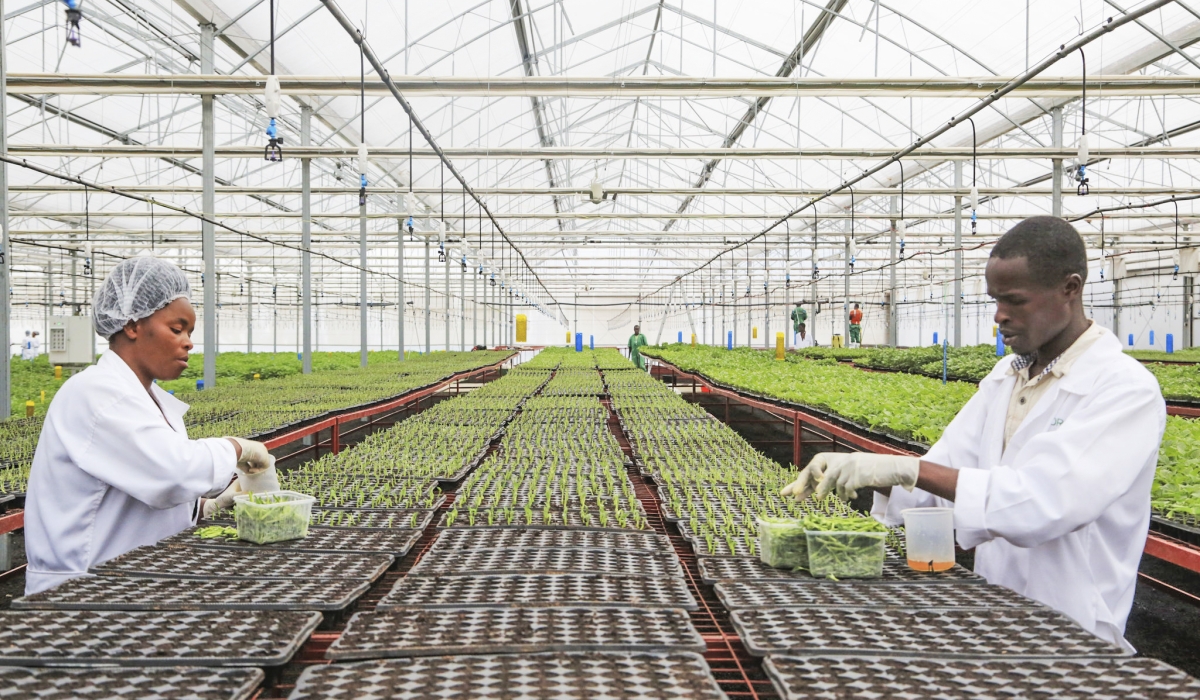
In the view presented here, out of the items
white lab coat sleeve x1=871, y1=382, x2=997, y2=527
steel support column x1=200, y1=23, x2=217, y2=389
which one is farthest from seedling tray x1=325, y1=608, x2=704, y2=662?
steel support column x1=200, y1=23, x2=217, y2=389

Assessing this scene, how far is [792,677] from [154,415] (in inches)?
70.8

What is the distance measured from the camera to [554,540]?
2289mm

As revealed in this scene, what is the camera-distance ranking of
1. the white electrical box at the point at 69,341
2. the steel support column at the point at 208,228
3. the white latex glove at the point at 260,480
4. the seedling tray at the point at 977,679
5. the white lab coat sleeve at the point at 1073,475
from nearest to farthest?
the seedling tray at the point at 977,679
the white lab coat sleeve at the point at 1073,475
the white latex glove at the point at 260,480
the steel support column at the point at 208,228
the white electrical box at the point at 69,341

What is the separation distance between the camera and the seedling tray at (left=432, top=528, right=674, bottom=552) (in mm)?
2215

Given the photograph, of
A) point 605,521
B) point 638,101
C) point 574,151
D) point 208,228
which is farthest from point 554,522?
point 638,101

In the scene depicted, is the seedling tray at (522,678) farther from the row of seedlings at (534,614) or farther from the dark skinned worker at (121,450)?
the dark skinned worker at (121,450)

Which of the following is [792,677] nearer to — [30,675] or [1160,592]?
[30,675]

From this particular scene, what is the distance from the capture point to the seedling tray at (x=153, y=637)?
1.38 m

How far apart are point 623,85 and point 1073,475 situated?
771 centimetres

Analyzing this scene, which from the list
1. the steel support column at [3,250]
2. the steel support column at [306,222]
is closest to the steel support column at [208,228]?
the steel support column at [306,222]

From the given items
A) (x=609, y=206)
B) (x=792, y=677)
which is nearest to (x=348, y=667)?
(x=792, y=677)

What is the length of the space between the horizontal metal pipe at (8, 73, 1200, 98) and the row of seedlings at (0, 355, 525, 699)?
678 cm

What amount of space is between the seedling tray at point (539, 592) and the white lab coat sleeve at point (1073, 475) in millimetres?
725

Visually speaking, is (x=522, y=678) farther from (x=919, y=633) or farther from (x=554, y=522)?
(x=554, y=522)
